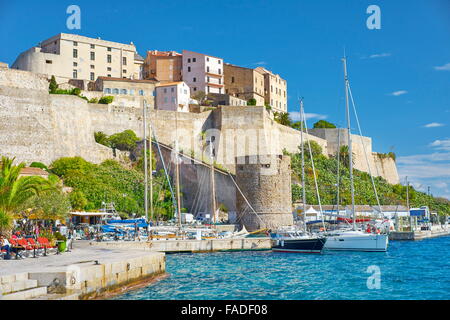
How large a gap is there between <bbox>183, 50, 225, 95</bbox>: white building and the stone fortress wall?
12021mm

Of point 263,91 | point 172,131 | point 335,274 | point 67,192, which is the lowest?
point 335,274

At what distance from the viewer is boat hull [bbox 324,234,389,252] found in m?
25.7

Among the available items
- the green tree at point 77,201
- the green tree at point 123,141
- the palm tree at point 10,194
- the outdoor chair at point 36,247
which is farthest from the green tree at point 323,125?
the outdoor chair at point 36,247

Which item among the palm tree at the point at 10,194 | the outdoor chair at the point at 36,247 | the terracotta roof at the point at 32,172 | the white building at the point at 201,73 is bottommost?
the outdoor chair at the point at 36,247

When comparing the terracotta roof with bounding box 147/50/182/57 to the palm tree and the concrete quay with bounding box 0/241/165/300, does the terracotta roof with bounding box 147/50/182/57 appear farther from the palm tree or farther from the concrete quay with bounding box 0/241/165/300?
the concrete quay with bounding box 0/241/165/300

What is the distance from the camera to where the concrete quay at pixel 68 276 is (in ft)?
32.6

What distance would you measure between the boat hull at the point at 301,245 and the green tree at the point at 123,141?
63.1 ft

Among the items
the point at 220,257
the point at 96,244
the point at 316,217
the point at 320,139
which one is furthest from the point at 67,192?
the point at 320,139

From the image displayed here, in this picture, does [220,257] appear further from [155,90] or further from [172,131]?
[155,90]

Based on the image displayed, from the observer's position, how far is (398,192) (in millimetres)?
60031

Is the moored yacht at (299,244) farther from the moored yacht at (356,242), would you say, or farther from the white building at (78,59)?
the white building at (78,59)

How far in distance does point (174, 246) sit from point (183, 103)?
30.3 meters

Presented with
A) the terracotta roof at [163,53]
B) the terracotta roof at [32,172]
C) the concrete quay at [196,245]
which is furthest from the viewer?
the terracotta roof at [163,53]

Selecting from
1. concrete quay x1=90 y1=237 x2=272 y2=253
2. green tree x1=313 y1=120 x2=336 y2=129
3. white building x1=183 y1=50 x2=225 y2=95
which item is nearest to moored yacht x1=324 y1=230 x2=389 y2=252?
concrete quay x1=90 y1=237 x2=272 y2=253
